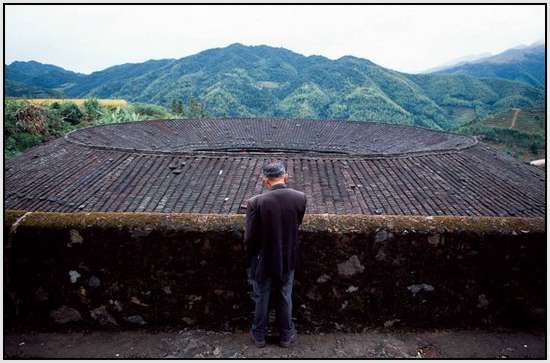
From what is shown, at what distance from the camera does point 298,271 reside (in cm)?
306

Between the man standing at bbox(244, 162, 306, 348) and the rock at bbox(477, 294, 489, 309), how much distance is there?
1.41 meters

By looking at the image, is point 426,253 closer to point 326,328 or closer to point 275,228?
point 326,328

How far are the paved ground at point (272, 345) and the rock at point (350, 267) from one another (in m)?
0.46

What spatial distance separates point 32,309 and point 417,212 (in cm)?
967

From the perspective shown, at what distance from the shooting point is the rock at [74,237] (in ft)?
9.66

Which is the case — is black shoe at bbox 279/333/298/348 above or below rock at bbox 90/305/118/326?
below

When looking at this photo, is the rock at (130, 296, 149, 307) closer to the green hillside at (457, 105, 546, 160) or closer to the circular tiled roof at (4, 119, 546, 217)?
the circular tiled roof at (4, 119, 546, 217)

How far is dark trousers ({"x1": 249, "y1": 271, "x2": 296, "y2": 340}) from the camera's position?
289 centimetres

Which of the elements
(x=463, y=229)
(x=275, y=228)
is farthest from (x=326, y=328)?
(x=463, y=229)

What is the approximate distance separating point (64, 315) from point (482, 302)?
124 inches

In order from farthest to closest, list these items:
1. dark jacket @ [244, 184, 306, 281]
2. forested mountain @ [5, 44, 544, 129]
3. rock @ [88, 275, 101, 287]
A: forested mountain @ [5, 44, 544, 129]
rock @ [88, 275, 101, 287]
dark jacket @ [244, 184, 306, 281]

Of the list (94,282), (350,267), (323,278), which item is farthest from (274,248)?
(94,282)

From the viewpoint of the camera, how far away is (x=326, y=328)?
3078mm

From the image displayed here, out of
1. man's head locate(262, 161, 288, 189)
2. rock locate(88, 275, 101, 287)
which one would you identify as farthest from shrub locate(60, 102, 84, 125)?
man's head locate(262, 161, 288, 189)
